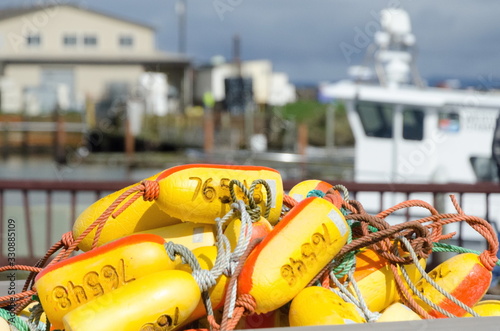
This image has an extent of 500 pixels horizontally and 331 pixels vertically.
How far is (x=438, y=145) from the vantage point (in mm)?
11750

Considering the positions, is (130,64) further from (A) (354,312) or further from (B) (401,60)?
(A) (354,312)

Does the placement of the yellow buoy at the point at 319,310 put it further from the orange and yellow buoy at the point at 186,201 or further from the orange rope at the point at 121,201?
the orange rope at the point at 121,201

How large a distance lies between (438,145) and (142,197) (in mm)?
9764

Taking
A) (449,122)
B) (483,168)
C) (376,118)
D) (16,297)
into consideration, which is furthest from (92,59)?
(16,297)

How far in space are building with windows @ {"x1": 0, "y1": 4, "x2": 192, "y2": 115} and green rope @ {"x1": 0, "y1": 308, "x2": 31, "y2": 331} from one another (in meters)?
42.9

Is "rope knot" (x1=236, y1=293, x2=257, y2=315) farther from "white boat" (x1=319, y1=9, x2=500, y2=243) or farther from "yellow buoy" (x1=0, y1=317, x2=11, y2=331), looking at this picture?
"white boat" (x1=319, y1=9, x2=500, y2=243)

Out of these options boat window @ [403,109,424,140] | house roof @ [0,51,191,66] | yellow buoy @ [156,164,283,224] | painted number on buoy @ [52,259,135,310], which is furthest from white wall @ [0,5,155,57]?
painted number on buoy @ [52,259,135,310]

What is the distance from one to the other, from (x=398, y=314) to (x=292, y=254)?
1.43 feet

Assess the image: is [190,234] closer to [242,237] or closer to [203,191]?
[203,191]

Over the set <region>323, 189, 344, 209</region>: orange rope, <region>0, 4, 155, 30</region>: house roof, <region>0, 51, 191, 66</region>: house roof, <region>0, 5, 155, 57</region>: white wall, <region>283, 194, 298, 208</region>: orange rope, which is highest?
<region>0, 4, 155, 30</region>: house roof

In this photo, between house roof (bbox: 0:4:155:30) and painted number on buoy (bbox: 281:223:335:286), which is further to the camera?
house roof (bbox: 0:4:155:30)

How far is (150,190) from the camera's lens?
2.40 meters

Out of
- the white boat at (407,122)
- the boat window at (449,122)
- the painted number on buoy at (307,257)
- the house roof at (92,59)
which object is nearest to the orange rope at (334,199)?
the painted number on buoy at (307,257)

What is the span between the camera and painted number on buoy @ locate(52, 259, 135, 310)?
7.28 feet
